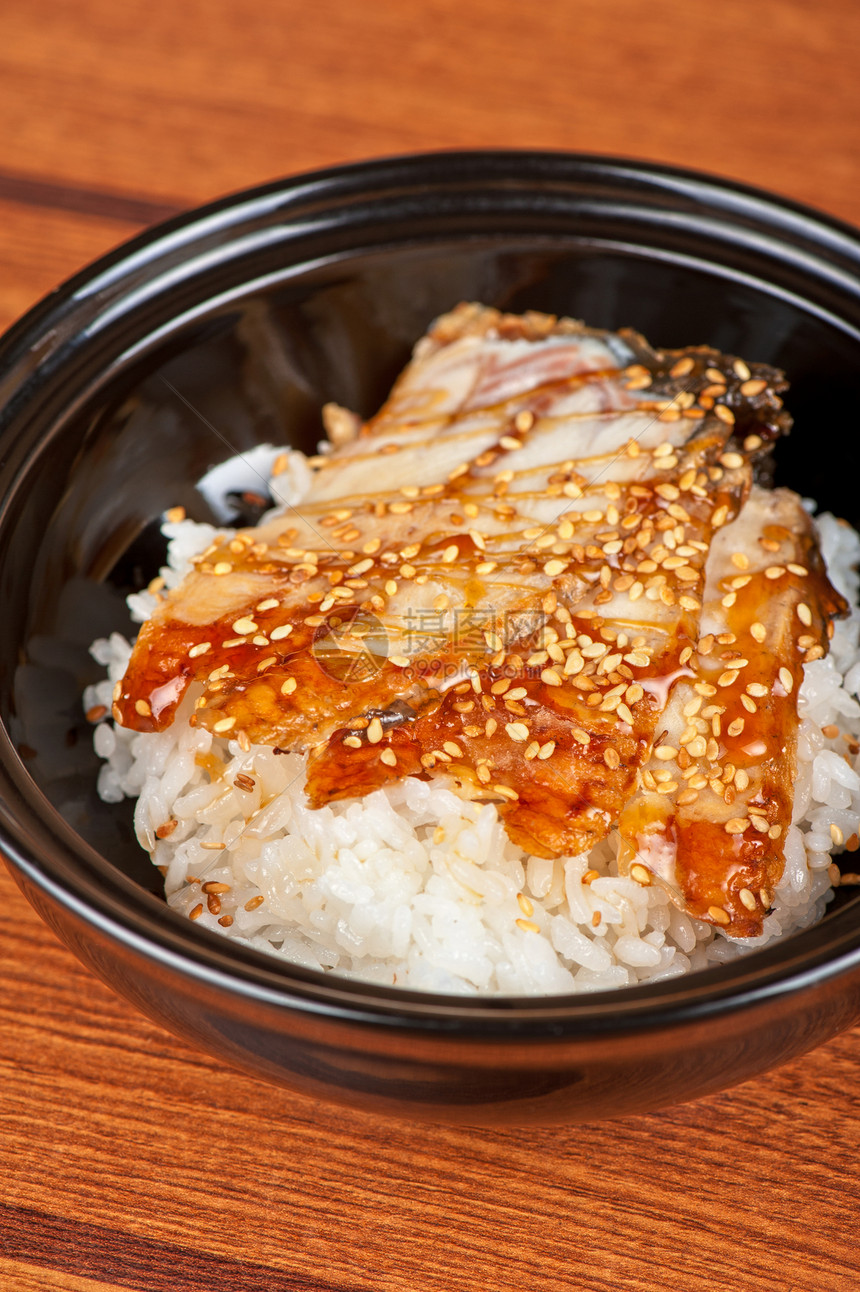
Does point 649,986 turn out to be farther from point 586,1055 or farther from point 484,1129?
point 484,1129

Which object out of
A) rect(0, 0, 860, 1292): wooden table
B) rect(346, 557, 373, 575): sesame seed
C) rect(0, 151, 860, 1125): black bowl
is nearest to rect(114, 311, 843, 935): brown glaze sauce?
rect(346, 557, 373, 575): sesame seed

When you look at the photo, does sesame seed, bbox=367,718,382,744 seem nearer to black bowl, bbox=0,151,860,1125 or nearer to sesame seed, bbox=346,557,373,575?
sesame seed, bbox=346,557,373,575

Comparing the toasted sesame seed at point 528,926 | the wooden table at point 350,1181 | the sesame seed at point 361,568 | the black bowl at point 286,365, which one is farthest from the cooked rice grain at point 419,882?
the sesame seed at point 361,568

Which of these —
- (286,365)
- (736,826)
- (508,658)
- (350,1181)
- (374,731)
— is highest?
(286,365)

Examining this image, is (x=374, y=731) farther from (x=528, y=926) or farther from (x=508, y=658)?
(x=528, y=926)

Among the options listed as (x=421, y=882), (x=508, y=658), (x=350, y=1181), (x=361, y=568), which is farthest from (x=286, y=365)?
(x=350, y=1181)

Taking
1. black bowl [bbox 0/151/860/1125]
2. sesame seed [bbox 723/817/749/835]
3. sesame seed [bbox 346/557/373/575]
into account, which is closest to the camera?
black bowl [bbox 0/151/860/1125]

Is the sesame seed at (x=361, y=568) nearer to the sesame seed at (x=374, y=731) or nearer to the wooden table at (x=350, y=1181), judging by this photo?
the sesame seed at (x=374, y=731)
